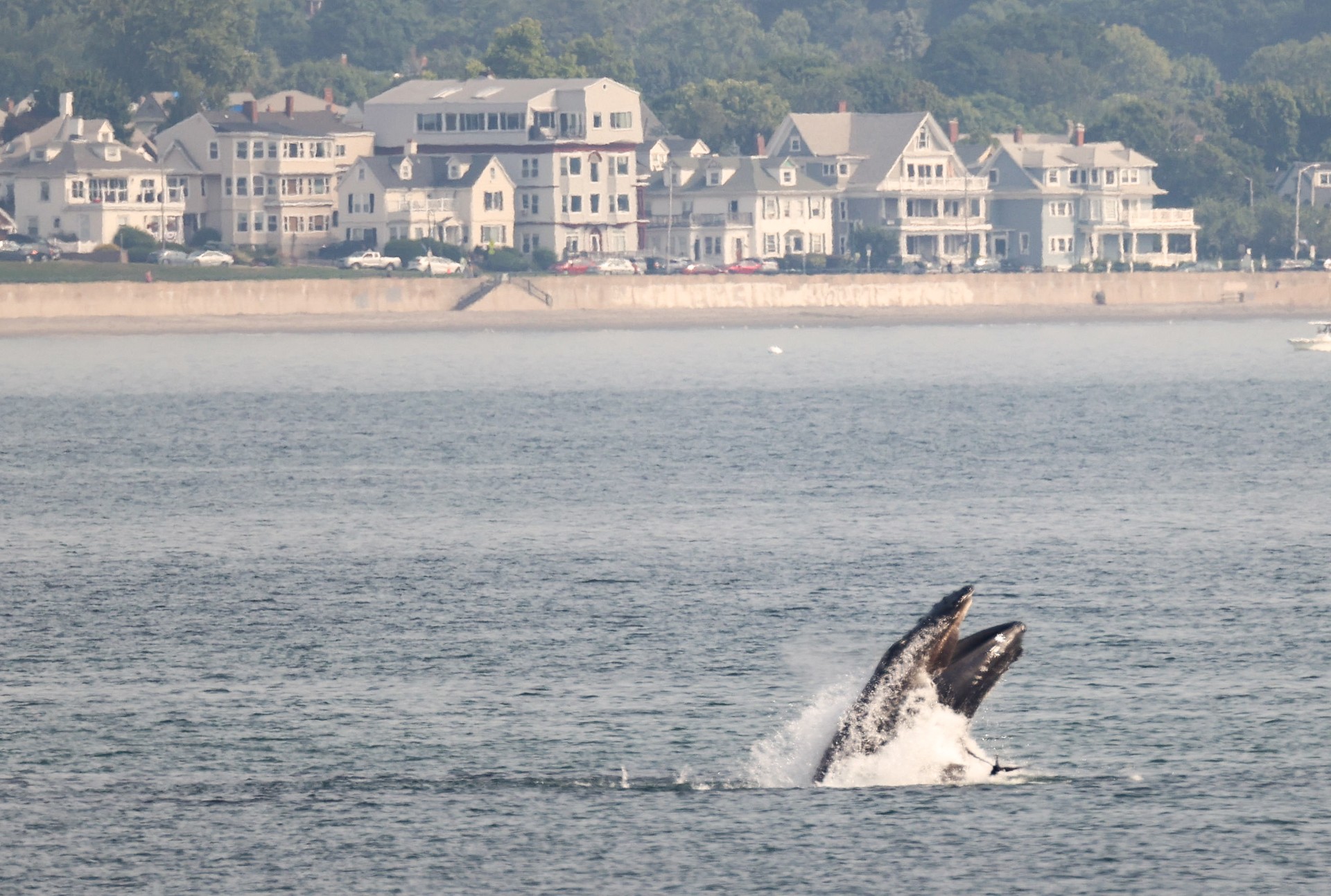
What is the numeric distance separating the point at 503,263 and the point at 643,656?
473 ft

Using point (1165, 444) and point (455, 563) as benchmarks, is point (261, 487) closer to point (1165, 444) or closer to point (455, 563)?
point (455, 563)

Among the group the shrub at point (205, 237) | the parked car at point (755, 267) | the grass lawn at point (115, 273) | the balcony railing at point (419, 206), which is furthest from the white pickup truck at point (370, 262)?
the parked car at point (755, 267)

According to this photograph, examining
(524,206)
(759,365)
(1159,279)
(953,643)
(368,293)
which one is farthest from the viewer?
(524,206)

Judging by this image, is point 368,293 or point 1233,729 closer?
point 1233,729

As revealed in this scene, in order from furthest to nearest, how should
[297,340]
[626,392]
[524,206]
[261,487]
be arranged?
[524,206]
[297,340]
[626,392]
[261,487]

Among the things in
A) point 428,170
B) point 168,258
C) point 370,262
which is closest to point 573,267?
point 370,262

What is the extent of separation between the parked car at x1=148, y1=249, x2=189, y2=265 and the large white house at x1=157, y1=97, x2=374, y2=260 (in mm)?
14757

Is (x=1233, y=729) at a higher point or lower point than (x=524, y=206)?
lower

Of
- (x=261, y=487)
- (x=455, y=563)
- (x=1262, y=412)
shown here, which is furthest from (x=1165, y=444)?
(x=455, y=563)

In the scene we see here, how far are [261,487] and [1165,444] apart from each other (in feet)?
116

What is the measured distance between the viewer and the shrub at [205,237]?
18912cm

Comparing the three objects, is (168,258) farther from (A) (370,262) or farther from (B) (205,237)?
(B) (205,237)

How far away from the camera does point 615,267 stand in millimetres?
183500

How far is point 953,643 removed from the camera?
2833 cm
